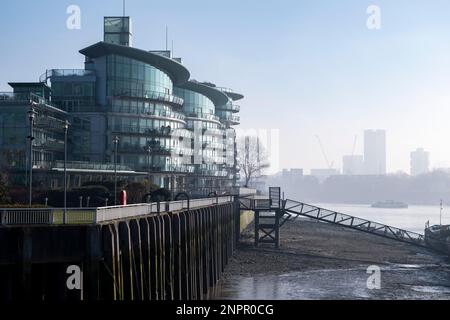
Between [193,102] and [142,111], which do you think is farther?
[193,102]

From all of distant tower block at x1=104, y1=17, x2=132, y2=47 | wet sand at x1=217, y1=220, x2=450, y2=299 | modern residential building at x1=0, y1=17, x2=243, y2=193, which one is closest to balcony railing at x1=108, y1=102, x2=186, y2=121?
modern residential building at x1=0, y1=17, x2=243, y2=193

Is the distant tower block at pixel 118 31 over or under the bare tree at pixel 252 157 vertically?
→ over

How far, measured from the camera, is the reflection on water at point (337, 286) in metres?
42.4

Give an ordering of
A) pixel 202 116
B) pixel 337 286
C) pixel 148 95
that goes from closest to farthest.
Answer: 1. pixel 337 286
2. pixel 148 95
3. pixel 202 116

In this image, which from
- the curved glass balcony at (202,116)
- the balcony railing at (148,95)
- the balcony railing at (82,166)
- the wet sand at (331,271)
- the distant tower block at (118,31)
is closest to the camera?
the wet sand at (331,271)

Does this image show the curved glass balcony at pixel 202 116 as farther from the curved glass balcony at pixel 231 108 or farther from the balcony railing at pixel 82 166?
the balcony railing at pixel 82 166

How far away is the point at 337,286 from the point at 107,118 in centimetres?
4599

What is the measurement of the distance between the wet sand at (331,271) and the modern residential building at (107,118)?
1842 cm

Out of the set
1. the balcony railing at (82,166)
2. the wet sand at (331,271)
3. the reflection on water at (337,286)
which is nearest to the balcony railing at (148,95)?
the balcony railing at (82,166)

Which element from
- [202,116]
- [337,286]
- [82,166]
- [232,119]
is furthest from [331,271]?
[232,119]

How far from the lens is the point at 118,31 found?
90125mm

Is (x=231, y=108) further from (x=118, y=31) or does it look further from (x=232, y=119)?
(x=118, y=31)
